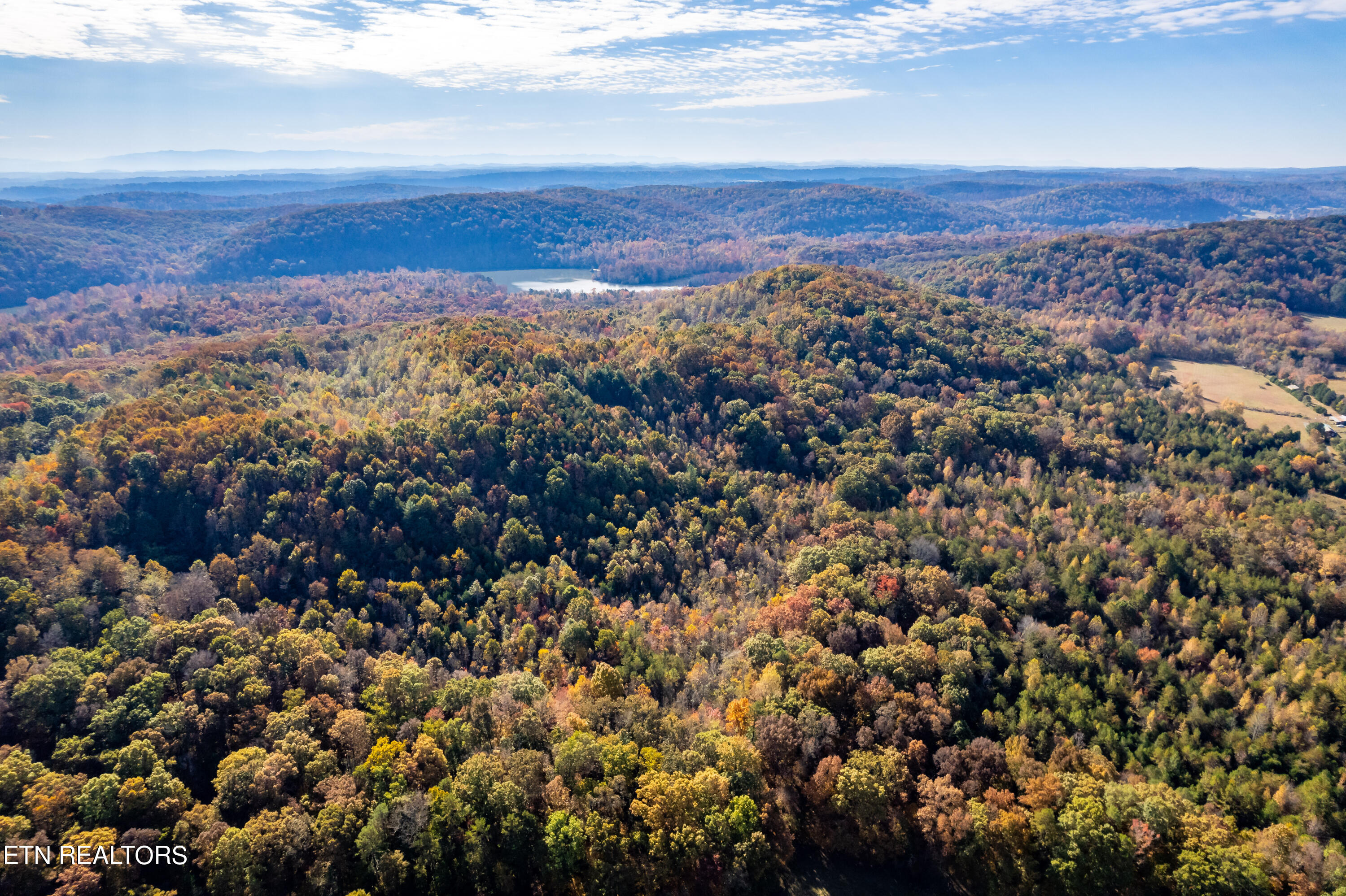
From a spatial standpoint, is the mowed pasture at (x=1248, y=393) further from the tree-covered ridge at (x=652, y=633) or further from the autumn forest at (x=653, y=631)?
the tree-covered ridge at (x=652, y=633)

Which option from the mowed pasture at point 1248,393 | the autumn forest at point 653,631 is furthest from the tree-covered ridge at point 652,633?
the mowed pasture at point 1248,393

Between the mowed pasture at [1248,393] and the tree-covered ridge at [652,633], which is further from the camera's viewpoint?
the mowed pasture at [1248,393]

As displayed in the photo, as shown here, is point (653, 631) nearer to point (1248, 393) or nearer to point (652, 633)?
point (652, 633)

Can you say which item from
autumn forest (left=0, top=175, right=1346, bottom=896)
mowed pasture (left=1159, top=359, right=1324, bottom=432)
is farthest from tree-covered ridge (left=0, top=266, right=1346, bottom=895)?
mowed pasture (left=1159, top=359, right=1324, bottom=432)

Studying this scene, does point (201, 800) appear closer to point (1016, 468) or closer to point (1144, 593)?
point (1144, 593)

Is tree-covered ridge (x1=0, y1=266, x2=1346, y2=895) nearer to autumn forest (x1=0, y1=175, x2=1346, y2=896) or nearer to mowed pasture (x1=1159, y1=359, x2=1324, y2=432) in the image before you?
autumn forest (x1=0, y1=175, x2=1346, y2=896)

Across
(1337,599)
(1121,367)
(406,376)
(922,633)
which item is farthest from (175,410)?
(1121,367)
